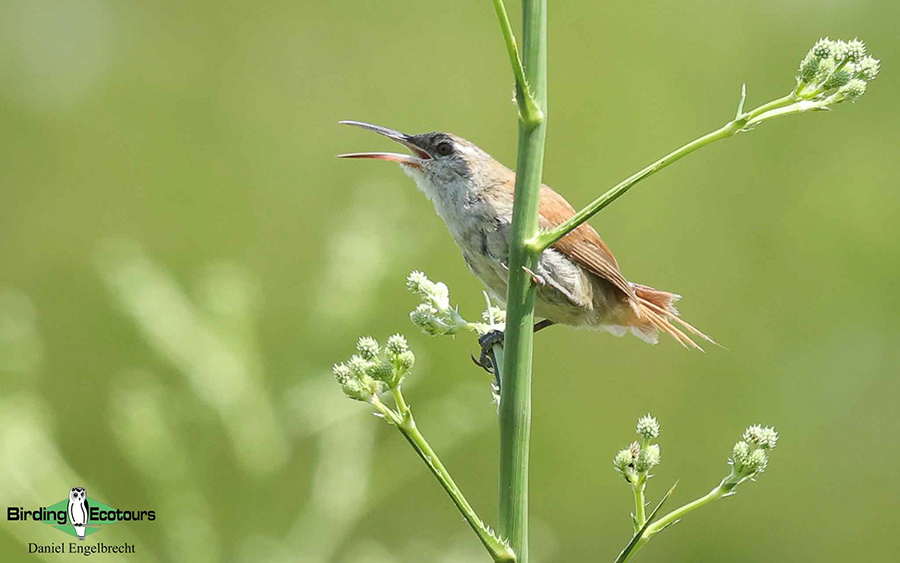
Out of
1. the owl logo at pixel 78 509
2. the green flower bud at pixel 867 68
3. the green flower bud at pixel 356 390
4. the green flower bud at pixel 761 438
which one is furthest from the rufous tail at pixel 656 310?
the owl logo at pixel 78 509

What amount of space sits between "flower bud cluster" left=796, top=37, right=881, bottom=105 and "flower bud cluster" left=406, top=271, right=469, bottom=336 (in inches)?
27.2

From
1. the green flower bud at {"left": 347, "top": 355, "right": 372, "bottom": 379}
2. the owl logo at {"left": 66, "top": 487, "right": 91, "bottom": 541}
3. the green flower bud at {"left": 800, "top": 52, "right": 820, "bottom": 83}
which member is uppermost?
the owl logo at {"left": 66, "top": 487, "right": 91, "bottom": 541}

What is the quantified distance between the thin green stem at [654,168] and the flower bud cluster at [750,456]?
1.44ft

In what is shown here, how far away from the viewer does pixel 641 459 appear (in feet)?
5.08

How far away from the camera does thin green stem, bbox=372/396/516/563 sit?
52.8 inches

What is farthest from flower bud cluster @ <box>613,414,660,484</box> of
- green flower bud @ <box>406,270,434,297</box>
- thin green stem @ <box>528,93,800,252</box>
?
green flower bud @ <box>406,270,434,297</box>

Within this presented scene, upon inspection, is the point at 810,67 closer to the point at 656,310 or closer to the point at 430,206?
the point at 656,310

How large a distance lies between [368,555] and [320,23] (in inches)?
219

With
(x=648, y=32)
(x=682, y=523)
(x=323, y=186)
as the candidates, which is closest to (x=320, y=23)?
(x=323, y=186)

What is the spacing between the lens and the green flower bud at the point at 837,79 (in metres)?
1.45

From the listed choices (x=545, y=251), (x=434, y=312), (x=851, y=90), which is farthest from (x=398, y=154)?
(x=851, y=90)

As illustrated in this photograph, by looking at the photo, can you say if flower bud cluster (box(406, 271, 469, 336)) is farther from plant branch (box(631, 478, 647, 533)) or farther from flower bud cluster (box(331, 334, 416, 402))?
plant branch (box(631, 478, 647, 533))

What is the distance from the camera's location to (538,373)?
6.10 metres

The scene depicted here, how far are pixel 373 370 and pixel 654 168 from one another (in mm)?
526
